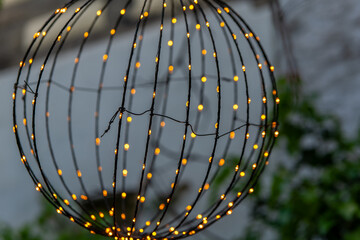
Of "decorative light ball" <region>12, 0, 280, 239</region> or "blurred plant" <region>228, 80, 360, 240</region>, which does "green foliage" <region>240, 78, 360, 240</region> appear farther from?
"decorative light ball" <region>12, 0, 280, 239</region>

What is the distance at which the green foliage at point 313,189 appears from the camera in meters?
2.03

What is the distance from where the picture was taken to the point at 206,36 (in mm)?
3137

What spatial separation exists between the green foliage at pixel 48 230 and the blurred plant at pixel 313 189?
0.80 metres

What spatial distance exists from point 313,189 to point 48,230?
5.23 ft

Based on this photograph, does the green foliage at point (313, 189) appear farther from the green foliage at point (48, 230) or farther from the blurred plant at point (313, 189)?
the green foliage at point (48, 230)

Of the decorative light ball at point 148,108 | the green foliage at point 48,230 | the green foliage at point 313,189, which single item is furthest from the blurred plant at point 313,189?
the green foliage at point 48,230

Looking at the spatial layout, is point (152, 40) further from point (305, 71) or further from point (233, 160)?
point (233, 160)

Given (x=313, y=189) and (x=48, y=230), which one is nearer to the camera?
(x=313, y=189)

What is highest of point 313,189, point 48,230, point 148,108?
point 148,108

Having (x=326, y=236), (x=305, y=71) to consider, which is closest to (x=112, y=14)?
(x=305, y=71)

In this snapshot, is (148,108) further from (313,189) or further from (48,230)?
(313,189)

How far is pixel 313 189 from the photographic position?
6.84 feet

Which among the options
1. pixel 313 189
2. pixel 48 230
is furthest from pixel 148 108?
pixel 313 189

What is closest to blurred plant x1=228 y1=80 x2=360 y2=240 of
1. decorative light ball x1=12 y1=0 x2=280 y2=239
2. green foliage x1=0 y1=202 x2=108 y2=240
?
decorative light ball x1=12 y1=0 x2=280 y2=239
